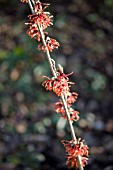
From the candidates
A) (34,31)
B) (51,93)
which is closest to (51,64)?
(34,31)

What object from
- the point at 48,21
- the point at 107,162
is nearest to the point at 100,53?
the point at 107,162

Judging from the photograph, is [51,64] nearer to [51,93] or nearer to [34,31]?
[34,31]

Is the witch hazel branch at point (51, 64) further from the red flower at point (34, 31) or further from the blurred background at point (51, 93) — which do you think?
the blurred background at point (51, 93)

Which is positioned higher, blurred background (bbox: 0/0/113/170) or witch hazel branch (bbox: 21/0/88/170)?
blurred background (bbox: 0/0/113/170)

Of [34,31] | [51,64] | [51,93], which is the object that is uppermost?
[51,93]

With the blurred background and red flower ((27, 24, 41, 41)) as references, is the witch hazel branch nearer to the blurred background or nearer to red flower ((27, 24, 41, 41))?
red flower ((27, 24, 41, 41))

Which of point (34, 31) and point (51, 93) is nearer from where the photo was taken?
point (34, 31)

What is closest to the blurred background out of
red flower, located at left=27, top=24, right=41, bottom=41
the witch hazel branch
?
the witch hazel branch

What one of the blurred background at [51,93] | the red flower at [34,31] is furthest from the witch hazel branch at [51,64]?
the blurred background at [51,93]

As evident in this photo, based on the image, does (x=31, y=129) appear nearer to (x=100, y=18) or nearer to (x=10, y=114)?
(x=10, y=114)
